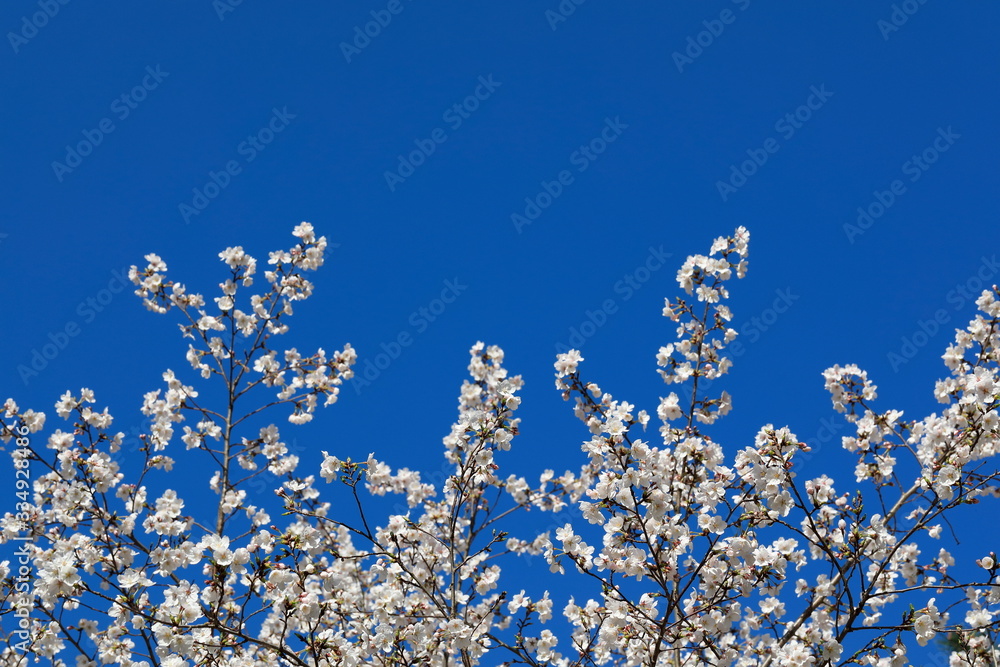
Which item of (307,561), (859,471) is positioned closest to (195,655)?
(307,561)

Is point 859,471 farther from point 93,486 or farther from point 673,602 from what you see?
point 93,486

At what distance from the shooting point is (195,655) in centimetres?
495

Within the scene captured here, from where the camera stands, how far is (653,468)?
4.73 meters

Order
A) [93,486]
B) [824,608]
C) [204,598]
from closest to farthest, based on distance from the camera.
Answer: [204,598], [824,608], [93,486]

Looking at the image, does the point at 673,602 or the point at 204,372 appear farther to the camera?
the point at 204,372

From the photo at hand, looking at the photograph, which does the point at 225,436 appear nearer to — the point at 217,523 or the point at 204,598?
the point at 217,523

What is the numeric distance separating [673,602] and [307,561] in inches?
95.3

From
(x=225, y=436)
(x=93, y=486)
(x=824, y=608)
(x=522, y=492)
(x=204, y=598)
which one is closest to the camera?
(x=204, y=598)

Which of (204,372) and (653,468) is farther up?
(204,372)

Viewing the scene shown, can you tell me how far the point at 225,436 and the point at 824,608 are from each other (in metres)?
5.50

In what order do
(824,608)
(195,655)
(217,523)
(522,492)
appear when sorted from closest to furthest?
(195,655) → (824,608) → (217,523) → (522,492)

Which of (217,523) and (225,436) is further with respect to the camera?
(225,436)

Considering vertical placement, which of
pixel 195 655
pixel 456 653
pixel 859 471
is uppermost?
pixel 859 471

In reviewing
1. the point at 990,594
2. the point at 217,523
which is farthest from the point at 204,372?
the point at 990,594
